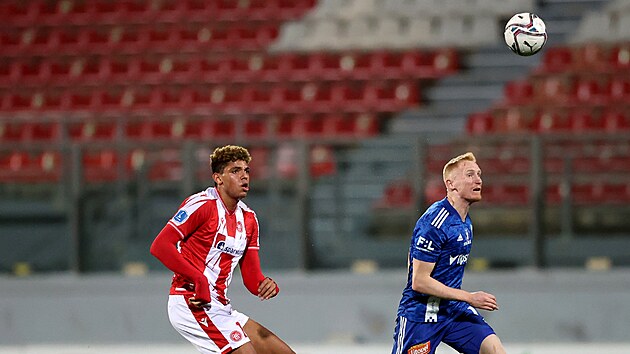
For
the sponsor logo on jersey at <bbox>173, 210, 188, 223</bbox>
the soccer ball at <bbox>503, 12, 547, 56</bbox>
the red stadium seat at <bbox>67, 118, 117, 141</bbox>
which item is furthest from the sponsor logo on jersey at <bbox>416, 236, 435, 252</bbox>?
the red stadium seat at <bbox>67, 118, 117, 141</bbox>

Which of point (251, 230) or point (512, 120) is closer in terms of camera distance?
point (251, 230)

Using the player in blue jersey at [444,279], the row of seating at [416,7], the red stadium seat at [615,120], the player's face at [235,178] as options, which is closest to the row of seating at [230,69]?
the row of seating at [416,7]

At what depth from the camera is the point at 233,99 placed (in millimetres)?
16109

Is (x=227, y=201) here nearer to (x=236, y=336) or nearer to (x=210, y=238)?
(x=210, y=238)

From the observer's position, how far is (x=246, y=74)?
16359 millimetres

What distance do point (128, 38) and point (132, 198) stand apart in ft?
22.8

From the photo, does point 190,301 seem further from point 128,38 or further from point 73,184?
point 128,38

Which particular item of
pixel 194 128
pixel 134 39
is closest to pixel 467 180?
pixel 194 128

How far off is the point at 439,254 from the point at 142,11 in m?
12.1

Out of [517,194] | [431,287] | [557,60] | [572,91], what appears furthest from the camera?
[557,60]

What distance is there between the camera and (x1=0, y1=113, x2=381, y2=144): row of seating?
1509 centimetres

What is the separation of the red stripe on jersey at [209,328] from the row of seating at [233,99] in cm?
897

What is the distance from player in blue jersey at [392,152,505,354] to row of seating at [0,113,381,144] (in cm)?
808

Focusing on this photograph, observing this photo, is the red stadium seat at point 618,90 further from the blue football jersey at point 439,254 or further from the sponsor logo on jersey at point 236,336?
the sponsor logo on jersey at point 236,336
